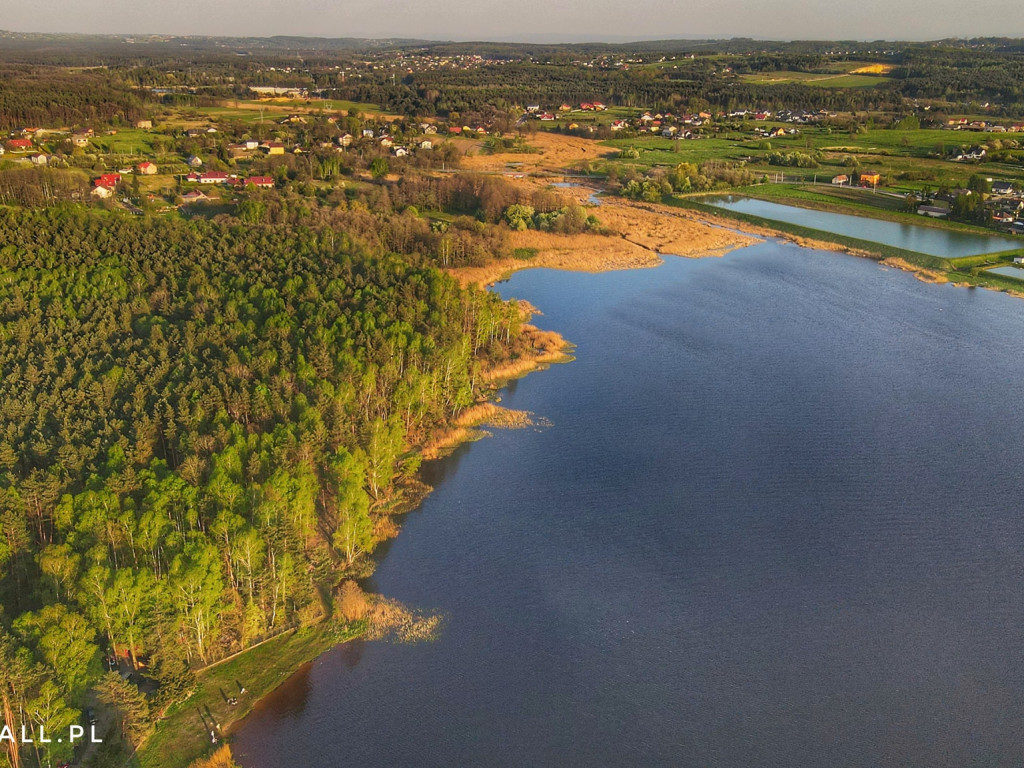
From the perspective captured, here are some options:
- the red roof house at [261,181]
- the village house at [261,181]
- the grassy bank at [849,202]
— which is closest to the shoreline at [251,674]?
the village house at [261,181]

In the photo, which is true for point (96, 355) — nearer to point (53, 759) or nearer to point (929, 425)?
point (53, 759)

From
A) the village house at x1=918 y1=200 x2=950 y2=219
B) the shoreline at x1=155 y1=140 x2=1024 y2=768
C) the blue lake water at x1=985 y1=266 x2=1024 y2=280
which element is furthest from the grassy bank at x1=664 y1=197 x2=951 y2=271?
the village house at x1=918 y1=200 x2=950 y2=219

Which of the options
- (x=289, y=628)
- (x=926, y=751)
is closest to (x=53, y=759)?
(x=289, y=628)

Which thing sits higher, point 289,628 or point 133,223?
point 133,223

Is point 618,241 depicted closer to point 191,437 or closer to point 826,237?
point 826,237

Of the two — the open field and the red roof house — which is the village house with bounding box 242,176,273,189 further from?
the open field

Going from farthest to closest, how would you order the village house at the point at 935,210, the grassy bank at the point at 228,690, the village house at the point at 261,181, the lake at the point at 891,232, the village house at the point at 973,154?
the village house at the point at 973,154 < the village house at the point at 935,210 < the village house at the point at 261,181 < the lake at the point at 891,232 < the grassy bank at the point at 228,690

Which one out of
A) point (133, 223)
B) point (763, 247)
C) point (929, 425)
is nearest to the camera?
point (929, 425)

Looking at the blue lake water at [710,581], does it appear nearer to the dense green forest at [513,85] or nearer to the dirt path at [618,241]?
the dirt path at [618,241]
